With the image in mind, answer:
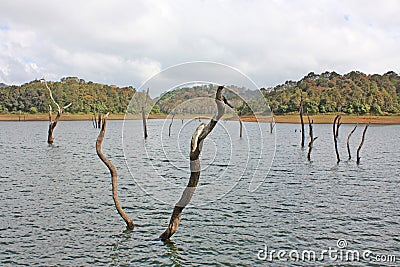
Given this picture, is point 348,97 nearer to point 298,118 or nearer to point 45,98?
point 298,118

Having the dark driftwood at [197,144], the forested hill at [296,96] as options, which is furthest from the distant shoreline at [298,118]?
the dark driftwood at [197,144]

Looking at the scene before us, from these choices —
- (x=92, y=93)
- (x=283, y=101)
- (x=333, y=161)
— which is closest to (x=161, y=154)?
(x=333, y=161)

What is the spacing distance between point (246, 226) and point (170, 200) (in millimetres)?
4910

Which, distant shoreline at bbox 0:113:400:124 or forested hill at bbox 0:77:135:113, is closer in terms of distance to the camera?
distant shoreline at bbox 0:113:400:124

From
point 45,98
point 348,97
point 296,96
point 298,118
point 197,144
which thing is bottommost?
point 197,144

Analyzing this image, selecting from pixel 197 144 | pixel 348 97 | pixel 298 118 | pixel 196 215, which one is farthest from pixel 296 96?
pixel 197 144

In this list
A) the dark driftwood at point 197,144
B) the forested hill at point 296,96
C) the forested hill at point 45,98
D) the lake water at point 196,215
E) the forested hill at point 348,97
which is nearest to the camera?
the dark driftwood at point 197,144

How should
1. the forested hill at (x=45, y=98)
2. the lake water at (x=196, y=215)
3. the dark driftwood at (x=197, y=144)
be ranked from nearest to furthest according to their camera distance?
the dark driftwood at (x=197, y=144), the lake water at (x=196, y=215), the forested hill at (x=45, y=98)

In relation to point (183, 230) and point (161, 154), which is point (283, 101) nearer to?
point (161, 154)

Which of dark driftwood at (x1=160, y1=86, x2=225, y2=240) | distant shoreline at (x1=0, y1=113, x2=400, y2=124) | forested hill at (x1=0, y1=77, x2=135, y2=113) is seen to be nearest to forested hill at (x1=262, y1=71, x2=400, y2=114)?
distant shoreline at (x1=0, y1=113, x2=400, y2=124)

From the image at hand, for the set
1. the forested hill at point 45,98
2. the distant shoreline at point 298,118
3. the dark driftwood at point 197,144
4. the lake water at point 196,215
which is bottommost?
the lake water at point 196,215

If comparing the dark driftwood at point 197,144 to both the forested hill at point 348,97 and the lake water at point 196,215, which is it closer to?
the lake water at point 196,215

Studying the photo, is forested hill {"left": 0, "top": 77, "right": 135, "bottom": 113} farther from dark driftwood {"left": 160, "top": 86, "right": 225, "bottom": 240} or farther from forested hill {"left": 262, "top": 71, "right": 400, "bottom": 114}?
dark driftwood {"left": 160, "top": 86, "right": 225, "bottom": 240}

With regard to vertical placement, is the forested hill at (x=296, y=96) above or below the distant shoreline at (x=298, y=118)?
above
